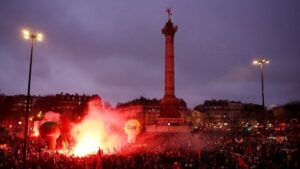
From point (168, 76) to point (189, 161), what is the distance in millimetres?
32659

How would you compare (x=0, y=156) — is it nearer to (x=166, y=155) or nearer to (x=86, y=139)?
(x=166, y=155)

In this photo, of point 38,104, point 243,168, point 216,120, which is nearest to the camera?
point 243,168

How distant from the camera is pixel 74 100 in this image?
14012 centimetres

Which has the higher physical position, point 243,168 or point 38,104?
point 38,104

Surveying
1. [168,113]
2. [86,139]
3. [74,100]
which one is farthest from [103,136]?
[74,100]

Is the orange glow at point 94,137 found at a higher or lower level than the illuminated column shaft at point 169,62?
lower

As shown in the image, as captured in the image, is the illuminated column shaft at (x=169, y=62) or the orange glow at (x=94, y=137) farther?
the illuminated column shaft at (x=169, y=62)

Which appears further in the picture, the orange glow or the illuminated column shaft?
the illuminated column shaft

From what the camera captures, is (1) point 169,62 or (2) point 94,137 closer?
(2) point 94,137

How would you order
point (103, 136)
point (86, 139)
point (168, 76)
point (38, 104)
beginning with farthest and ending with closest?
point (38, 104) → point (168, 76) → point (103, 136) → point (86, 139)

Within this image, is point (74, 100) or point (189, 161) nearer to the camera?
point (189, 161)

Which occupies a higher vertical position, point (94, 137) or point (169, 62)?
point (169, 62)

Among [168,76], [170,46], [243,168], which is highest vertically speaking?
[170,46]

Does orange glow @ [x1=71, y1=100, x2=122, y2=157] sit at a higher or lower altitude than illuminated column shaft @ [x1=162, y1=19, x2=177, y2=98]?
lower
